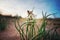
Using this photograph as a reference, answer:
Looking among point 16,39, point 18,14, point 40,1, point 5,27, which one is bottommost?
point 16,39

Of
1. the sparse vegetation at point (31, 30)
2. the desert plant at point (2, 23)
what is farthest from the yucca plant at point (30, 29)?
the desert plant at point (2, 23)

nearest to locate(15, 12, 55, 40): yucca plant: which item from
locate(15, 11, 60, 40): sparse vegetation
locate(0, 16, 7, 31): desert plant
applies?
locate(15, 11, 60, 40): sparse vegetation

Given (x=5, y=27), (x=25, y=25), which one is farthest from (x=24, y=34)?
(x=5, y=27)

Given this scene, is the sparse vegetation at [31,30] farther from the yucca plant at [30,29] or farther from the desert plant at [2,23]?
the desert plant at [2,23]

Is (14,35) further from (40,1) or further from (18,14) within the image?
(40,1)

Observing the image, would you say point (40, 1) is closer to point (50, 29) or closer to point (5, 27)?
point (50, 29)

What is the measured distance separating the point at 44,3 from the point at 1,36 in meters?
0.56

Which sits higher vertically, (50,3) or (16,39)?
(50,3)

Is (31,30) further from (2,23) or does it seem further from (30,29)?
(2,23)

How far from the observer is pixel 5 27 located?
6.51 ft

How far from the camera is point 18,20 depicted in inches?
77.6

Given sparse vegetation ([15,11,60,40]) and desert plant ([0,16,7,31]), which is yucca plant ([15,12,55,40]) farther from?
desert plant ([0,16,7,31])

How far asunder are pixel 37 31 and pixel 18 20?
225 millimetres

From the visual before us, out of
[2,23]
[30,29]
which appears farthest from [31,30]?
[2,23]
